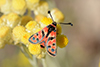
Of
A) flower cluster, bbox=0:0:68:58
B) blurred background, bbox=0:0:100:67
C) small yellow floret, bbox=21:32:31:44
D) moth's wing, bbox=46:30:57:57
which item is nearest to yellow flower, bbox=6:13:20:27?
flower cluster, bbox=0:0:68:58

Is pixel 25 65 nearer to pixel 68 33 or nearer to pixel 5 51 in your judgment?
pixel 5 51

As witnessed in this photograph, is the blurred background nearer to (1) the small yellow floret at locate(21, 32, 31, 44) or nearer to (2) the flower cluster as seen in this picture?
(2) the flower cluster

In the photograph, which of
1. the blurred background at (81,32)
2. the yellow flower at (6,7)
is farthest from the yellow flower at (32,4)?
the blurred background at (81,32)

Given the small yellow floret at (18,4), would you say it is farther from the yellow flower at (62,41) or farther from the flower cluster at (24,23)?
the yellow flower at (62,41)

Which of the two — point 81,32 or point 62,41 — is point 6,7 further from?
point 81,32

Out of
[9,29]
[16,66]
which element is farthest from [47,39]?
[16,66]

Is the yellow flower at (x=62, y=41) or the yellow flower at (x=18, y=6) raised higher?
the yellow flower at (x=18, y=6)

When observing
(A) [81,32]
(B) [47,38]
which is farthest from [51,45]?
(A) [81,32]
